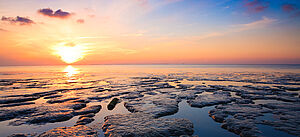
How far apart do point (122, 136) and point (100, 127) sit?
5.88 feet

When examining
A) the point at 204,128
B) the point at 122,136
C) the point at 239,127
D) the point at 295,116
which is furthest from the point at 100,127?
the point at 295,116

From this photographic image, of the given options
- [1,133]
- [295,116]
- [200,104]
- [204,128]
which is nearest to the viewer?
[1,133]

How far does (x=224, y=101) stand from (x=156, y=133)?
330 inches

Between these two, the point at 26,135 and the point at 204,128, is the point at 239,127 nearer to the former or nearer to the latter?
the point at 204,128

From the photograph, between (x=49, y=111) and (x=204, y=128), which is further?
(x=49, y=111)

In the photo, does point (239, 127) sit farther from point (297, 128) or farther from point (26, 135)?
point (26, 135)

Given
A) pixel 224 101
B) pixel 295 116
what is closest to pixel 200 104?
pixel 224 101

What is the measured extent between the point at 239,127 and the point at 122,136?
5834 mm

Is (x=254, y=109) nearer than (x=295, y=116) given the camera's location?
No

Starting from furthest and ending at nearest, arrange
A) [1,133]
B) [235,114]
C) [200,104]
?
1. [200,104]
2. [235,114]
3. [1,133]

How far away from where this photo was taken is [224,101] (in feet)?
40.8

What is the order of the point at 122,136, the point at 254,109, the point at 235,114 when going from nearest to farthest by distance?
the point at 122,136, the point at 235,114, the point at 254,109

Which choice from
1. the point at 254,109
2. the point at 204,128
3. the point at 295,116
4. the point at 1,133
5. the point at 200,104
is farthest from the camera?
the point at 200,104

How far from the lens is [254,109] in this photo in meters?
10.1
